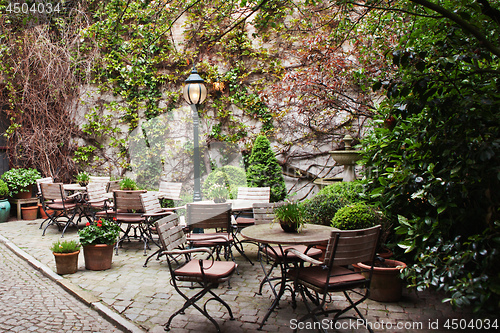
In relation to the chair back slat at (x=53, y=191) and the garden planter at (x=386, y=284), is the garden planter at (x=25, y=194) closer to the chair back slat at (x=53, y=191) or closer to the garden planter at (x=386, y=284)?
the chair back slat at (x=53, y=191)

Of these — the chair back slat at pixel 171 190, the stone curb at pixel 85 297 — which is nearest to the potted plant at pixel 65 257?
the stone curb at pixel 85 297

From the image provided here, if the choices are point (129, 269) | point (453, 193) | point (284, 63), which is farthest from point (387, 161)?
point (284, 63)

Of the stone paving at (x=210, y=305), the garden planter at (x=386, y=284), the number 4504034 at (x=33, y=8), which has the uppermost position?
the number 4504034 at (x=33, y=8)

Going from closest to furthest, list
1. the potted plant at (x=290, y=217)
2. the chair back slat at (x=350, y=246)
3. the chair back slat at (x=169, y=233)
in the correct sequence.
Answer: the chair back slat at (x=350, y=246), the chair back slat at (x=169, y=233), the potted plant at (x=290, y=217)

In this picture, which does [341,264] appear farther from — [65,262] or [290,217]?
[65,262]

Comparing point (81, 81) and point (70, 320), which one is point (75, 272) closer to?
point (70, 320)

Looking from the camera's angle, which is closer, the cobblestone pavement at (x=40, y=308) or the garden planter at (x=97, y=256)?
the cobblestone pavement at (x=40, y=308)

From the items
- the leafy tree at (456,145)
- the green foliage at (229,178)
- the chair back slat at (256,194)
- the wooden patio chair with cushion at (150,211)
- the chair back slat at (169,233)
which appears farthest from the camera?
the green foliage at (229,178)

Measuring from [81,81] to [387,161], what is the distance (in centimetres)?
994

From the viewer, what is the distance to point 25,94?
10.2 m

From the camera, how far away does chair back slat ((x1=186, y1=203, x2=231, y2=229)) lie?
5.24 metres

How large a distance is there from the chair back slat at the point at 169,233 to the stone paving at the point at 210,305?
2.29 feet

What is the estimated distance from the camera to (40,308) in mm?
3996

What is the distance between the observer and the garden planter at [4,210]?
30.2 ft
